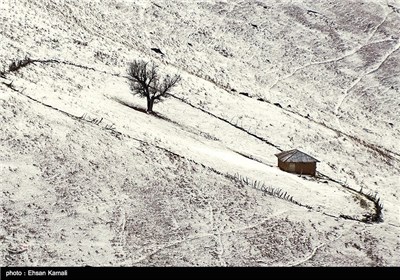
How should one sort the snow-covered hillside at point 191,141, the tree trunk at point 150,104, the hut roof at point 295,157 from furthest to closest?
the tree trunk at point 150,104 → the hut roof at point 295,157 → the snow-covered hillside at point 191,141

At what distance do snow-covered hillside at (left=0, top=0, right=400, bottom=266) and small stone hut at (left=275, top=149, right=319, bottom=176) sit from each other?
0.99 metres

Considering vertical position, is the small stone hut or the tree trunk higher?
the tree trunk

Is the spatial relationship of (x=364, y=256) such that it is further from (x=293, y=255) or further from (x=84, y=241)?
(x=84, y=241)

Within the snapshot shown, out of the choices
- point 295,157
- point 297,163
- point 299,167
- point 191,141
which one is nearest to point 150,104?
point 191,141

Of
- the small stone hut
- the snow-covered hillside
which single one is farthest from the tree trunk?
the small stone hut

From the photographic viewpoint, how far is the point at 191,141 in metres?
44.2

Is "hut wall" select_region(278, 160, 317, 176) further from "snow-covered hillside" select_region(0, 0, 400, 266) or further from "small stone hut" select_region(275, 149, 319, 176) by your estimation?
"snow-covered hillside" select_region(0, 0, 400, 266)

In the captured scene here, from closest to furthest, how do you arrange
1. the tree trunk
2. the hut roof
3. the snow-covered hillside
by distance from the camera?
1. the snow-covered hillside
2. the hut roof
3. the tree trunk

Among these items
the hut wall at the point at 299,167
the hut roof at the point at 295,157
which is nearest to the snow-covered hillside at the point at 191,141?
the hut wall at the point at 299,167

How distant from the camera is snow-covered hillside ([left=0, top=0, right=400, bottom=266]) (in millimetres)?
31359

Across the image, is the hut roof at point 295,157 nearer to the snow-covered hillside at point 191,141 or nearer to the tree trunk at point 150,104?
the snow-covered hillside at point 191,141

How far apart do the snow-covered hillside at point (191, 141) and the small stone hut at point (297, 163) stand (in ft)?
3.25

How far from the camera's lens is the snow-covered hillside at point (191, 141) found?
3136 cm

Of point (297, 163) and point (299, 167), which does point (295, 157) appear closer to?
point (297, 163)
